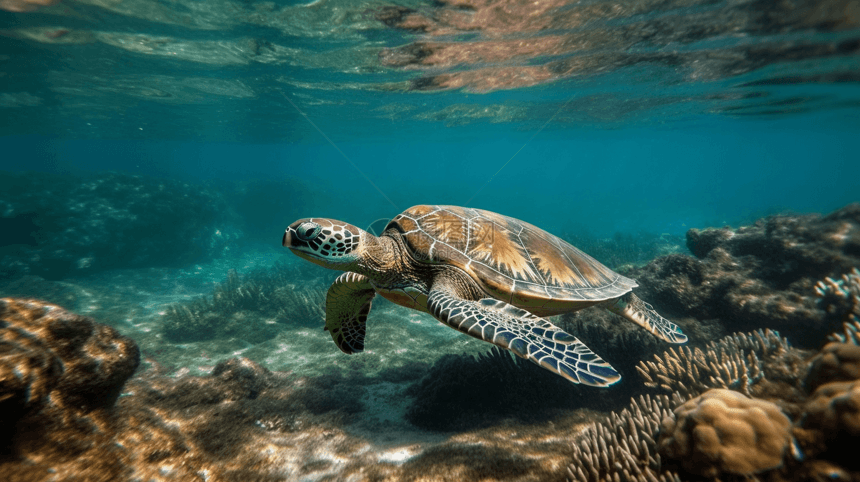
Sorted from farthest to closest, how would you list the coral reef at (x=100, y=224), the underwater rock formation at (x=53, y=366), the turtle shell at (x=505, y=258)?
the coral reef at (x=100, y=224)
the turtle shell at (x=505, y=258)
the underwater rock formation at (x=53, y=366)

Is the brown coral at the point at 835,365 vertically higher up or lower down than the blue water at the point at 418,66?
lower down

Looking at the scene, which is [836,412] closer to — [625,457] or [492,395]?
[625,457]

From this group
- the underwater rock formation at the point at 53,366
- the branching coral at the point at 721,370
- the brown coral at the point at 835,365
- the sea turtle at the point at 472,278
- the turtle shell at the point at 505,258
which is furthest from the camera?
the turtle shell at the point at 505,258

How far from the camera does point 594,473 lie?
211cm

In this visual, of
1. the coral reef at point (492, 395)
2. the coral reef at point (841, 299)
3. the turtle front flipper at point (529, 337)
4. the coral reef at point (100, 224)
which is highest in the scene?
the coral reef at point (841, 299)

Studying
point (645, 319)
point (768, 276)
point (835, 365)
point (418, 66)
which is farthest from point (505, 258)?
point (418, 66)

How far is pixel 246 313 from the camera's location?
9266 millimetres

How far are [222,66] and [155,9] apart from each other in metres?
4.22

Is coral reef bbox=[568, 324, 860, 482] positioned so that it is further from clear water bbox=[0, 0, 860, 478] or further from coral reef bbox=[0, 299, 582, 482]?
clear water bbox=[0, 0, 860, 478]

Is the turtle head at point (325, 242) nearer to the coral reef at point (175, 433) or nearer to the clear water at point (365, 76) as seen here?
the coral reef at point (175, 433)

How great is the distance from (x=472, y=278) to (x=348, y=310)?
197 centimetres

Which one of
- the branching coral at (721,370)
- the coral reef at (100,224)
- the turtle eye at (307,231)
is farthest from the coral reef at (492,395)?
the coral reef at (100,224)

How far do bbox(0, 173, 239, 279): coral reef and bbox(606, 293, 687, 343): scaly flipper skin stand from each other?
2003cm

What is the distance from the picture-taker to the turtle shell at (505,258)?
3.48m
